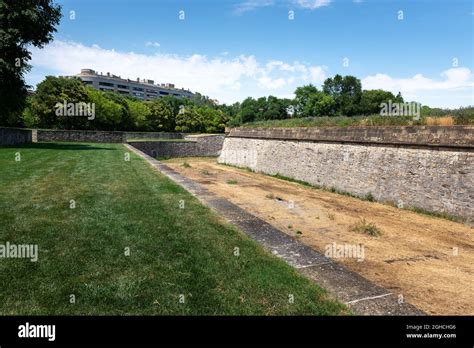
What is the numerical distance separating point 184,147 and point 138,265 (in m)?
42.8

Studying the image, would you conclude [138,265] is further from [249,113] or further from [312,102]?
[249,113]

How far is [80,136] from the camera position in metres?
46.0

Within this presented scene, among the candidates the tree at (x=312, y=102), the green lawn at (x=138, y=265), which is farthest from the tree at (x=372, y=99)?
the green lawn at (x=138, y=265)

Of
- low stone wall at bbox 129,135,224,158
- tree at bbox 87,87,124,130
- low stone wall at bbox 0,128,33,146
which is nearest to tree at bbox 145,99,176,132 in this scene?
tree at bbox 87,87,124,130

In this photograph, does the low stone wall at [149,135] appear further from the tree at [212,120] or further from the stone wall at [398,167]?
the stone wall at [398,167]

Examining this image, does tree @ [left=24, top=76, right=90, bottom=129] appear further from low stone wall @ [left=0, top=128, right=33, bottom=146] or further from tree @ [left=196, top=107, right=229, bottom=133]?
tree @ [left=196, top=107, right=229, bottom=133]

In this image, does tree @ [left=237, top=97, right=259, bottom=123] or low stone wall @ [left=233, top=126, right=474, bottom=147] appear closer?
low stone wall @ [left=233, top=126, right=474, bottom=147]

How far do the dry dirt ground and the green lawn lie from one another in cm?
223

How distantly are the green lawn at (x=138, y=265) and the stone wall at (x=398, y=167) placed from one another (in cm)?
A: 848

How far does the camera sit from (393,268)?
6828 millimetres

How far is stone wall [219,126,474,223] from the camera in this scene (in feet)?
37.9

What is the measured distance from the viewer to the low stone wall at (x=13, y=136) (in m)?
26.2
